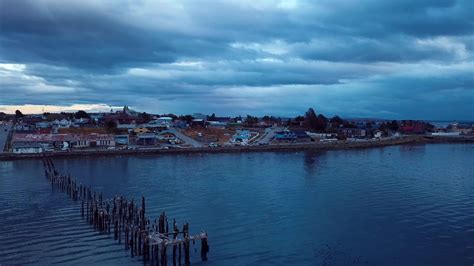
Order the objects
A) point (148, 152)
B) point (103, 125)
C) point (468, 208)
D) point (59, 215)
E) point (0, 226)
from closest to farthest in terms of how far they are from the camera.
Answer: point (0, 226), point (59, 215), point (468, 208), point (148, 152), point (103, 125)

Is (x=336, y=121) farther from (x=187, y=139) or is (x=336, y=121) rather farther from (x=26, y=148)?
(x=26, y=148)

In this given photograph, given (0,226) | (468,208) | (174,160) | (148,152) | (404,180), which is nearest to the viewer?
(0,226)

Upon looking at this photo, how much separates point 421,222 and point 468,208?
16.5 feet

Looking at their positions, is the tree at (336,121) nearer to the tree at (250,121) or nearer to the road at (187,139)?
the tree at (250,121)

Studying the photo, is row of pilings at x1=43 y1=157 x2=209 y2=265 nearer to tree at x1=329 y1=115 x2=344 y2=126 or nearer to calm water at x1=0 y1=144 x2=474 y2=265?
calm water at x1=0 y1=144 x2=474 y2=265

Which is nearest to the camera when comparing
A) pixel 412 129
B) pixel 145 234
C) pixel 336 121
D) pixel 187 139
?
pixel 145 234

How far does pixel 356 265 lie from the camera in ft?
51.2

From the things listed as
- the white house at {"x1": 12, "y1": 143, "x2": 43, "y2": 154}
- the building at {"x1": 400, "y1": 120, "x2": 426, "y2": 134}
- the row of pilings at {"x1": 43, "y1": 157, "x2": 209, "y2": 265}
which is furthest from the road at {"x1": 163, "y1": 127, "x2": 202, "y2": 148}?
the building at {"x1": 400, "y1": 120, "x2": 426, "y2": 134}

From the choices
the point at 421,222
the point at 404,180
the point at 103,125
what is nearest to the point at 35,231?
A: the point at 421,222

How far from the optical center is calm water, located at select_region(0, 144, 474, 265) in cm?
1681

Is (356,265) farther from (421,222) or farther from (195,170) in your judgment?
(195,170)

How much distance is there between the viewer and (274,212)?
23750 millimetres

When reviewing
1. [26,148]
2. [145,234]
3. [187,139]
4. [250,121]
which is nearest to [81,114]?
[250,121]

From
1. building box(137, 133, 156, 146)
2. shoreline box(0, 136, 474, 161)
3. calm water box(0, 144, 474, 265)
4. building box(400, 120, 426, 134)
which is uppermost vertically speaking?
building box(400, 120, 426, 134)
